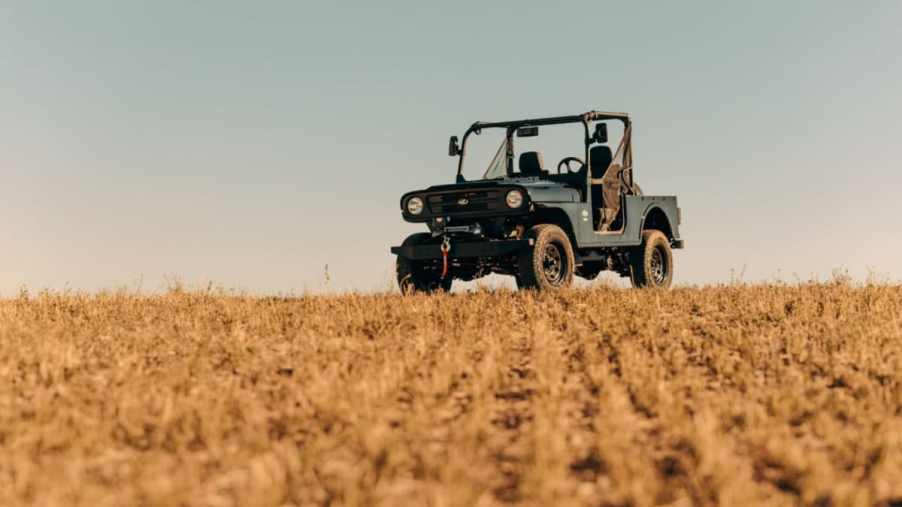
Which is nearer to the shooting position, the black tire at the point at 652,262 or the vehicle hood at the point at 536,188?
the vehicle hood at the point at 536,188

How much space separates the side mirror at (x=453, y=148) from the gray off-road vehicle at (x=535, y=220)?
0.06 ft

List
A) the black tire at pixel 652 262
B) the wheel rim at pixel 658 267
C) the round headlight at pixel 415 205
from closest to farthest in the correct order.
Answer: the round headlight at pixel 415 205
the black tire at pixel 652 262
the wheel rim at pixel 658 267

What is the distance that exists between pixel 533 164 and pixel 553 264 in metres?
2.14

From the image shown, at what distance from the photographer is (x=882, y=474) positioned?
198 inches

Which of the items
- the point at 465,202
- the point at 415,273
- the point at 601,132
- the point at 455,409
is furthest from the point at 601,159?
the point at 455,409

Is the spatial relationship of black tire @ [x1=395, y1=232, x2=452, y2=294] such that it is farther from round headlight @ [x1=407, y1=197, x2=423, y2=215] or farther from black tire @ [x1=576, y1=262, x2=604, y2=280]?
black tire @ [x1=576, y1=262, x2=604, y2=280]

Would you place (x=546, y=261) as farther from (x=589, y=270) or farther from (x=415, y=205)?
(x=589, y=270)

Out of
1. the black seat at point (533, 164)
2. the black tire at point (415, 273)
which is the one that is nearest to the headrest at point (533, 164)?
the black seat at point (533, 164)

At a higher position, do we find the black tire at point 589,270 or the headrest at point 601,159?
the headrest at point 601,159

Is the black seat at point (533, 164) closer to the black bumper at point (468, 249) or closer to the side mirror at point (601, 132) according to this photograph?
the side mirror at point (601, 132)

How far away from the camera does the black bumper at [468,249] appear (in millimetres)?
12766

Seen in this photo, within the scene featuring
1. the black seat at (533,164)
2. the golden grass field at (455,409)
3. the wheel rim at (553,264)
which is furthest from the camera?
the black seat at (533,164)

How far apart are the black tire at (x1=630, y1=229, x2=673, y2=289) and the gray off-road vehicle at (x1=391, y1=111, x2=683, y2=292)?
2cm

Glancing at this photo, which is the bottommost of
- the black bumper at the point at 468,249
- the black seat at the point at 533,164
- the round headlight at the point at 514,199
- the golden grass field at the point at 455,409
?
the golden grass field at the point at 455,409
